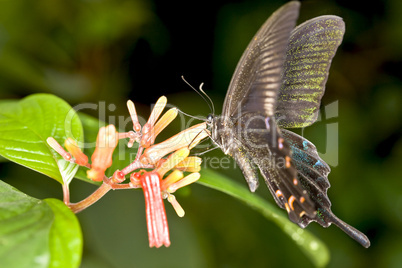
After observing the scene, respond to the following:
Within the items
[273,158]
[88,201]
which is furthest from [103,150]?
[273,158]

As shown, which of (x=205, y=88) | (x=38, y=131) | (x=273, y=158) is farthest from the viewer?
(x=205, y=88)

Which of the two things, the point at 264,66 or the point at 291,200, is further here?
the point at 291,200

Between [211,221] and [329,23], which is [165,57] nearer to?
[211,221]

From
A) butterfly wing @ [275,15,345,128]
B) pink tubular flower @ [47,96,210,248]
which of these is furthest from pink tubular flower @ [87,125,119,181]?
butterfly wing @ [275,15,345,128]

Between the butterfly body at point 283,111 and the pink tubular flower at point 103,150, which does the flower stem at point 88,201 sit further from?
the butterfly body at point 283,111

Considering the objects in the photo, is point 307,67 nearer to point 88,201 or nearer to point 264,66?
point 264,66

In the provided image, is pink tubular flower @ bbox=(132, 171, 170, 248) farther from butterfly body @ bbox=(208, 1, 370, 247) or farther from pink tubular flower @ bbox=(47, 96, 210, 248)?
butterfly body @ bbox=(208, 1, 370, 247)

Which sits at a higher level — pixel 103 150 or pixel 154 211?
pixel 103 150
